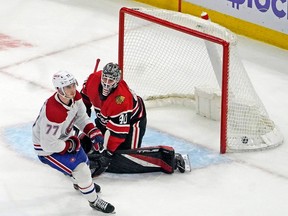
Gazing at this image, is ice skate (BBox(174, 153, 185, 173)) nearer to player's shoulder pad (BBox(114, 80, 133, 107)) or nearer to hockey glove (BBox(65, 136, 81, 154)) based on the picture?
player's shoulder pad (BBox(114, 80, 133, 107))

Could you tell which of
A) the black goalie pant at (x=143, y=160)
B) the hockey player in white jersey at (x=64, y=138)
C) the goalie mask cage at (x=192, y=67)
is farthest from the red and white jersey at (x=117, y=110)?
the goalie mask cage at (x=192, y=67)

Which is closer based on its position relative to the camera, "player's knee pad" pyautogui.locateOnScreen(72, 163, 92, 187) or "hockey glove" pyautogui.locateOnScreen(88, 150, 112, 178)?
"player's knee pad" pyautogui.locateOnScreen(72, 163, 92, 187)

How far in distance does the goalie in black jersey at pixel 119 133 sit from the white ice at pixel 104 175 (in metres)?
0.09

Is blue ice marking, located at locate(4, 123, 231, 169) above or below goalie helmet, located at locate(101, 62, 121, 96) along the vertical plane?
below

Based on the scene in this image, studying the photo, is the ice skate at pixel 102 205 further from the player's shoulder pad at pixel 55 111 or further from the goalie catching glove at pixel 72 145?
the player's shoulder pad at pixel 55 111

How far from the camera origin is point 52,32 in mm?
9047

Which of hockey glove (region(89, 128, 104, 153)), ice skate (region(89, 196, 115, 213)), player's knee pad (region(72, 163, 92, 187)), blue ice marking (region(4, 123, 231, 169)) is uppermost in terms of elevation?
hockey glove (region(89, 128, 104, 153))

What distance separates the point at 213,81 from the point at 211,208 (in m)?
1.35

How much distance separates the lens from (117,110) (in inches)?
245

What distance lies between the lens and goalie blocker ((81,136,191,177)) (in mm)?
6316

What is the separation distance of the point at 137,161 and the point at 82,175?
670 mm

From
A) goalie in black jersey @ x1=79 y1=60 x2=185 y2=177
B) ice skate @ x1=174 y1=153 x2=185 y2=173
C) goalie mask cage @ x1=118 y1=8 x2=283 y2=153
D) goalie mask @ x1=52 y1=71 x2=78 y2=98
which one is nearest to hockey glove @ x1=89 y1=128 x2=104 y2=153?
goalie in black jersey @ x1=79 y1=60 x2=185 y2=177

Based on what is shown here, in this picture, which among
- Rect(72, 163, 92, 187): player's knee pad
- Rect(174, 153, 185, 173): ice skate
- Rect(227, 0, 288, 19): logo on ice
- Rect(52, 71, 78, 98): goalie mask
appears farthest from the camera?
Rect(227, 0, 288, 19): logo on ice

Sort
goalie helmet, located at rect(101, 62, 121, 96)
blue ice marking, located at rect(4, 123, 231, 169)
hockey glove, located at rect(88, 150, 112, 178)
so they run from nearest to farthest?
goalie helmet, located at rect(101, 62, 121, 96) < hockey glove, located at rect(88, 150, 112, 178) < blue ice marking, located at rect(4, 123, 231, 169)
